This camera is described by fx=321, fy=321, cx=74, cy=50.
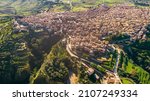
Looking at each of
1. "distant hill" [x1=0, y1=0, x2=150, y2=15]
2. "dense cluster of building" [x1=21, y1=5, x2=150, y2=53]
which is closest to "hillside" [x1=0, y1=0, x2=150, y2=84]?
"dense cluster of building" [x1=21, y1=5, x2=150, y2=53]

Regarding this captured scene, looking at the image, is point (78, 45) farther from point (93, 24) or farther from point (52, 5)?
point (52, 5)

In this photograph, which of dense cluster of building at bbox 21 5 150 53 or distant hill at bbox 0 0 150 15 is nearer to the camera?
dense cluster of building at bbox 21 5 150 53

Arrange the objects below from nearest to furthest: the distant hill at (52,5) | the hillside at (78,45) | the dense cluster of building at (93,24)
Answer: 1. the hillside at (78,45)
2. the dense cluster of building at (93,24)
3. the distant hill at (52,5)

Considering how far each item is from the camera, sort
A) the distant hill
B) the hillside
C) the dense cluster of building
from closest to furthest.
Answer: the hillside → the dense cluster of building → the distant hill

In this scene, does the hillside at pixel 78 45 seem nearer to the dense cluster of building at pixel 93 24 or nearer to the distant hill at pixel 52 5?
the dense cluster of building at pixel 93 24

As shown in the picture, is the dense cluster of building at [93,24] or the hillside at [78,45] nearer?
the hillside at [78,45]

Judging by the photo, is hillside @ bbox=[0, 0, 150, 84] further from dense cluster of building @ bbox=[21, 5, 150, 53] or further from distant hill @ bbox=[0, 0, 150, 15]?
distant hill @ bbox=[0, 0, 150, 15]

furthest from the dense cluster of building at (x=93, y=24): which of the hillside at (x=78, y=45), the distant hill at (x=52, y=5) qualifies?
the distant hill at (x=52, y=5)

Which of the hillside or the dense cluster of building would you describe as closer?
the hillside

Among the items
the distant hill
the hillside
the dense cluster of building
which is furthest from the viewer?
the distant hill

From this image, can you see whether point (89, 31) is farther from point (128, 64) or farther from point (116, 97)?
point (116, 97)
